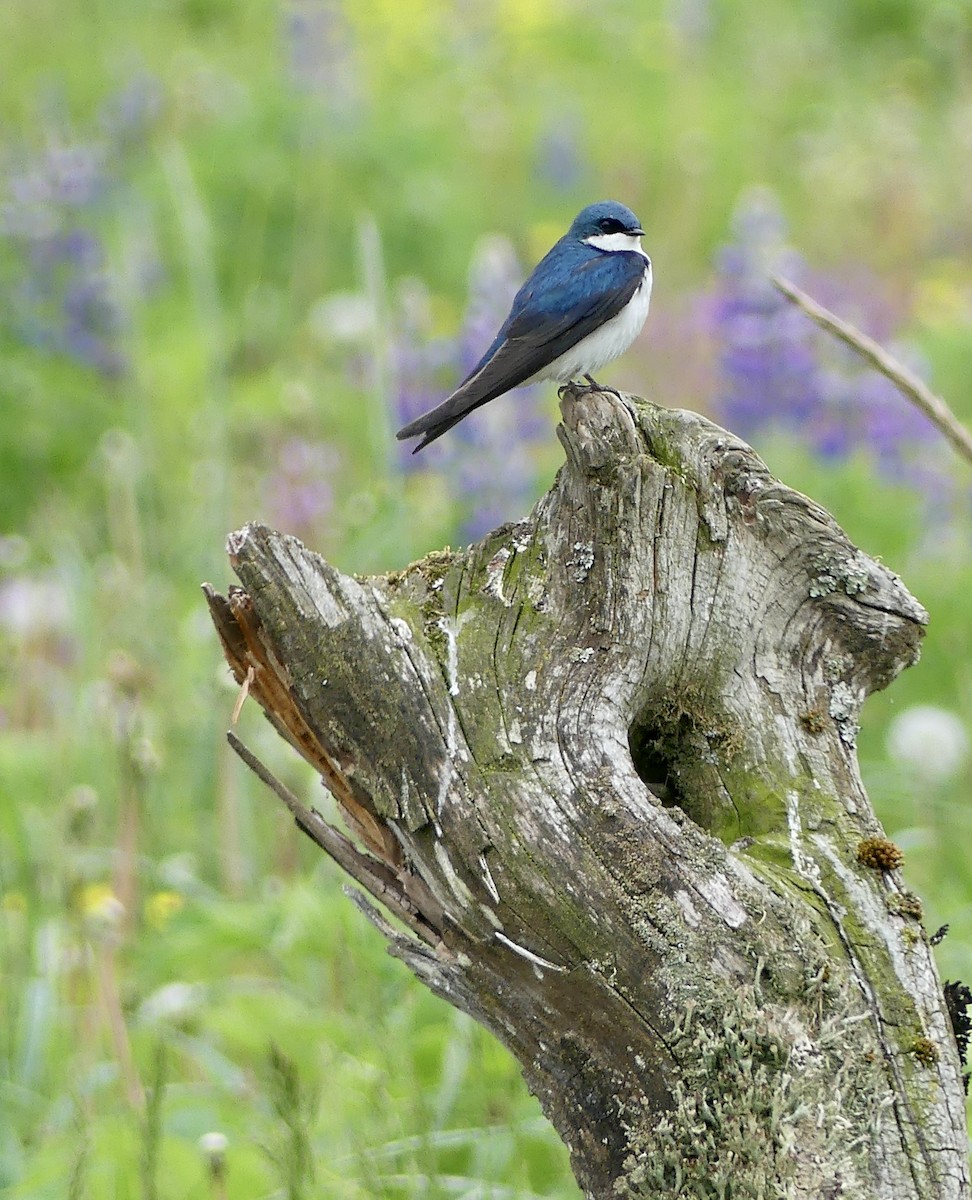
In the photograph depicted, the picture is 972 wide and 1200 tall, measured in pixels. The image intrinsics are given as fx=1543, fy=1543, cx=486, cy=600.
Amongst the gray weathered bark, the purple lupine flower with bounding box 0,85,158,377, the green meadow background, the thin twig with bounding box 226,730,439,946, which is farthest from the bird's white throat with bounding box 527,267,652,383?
the purple lupine flower with bounding box 0,85,158,377

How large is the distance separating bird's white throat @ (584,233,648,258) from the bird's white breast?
17 cm

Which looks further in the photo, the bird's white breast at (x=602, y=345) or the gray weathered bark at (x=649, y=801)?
the bird's white breast at (x=602, y=345)

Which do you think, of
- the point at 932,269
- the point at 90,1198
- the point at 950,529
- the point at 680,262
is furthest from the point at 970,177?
the point at 90,1198

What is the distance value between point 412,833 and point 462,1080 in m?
1.41

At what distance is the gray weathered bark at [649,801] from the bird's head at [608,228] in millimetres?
1475

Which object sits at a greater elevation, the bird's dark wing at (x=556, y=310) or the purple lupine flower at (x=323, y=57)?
the purple lupine flower at (x=323, y=57)

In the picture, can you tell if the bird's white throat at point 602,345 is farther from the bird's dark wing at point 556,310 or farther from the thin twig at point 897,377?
the thin twig at point 897,377

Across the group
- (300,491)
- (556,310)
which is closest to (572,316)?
(556,310)

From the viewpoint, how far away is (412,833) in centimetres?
197

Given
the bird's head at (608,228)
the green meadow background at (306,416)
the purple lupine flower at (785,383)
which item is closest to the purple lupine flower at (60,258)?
the green meadow background at (306,416)

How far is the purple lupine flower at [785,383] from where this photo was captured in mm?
5555

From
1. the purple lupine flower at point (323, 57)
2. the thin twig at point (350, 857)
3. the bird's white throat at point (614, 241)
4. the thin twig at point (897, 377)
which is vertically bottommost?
the thin twig at point (350, 857)

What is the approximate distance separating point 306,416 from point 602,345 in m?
2.71

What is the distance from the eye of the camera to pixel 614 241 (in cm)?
369
